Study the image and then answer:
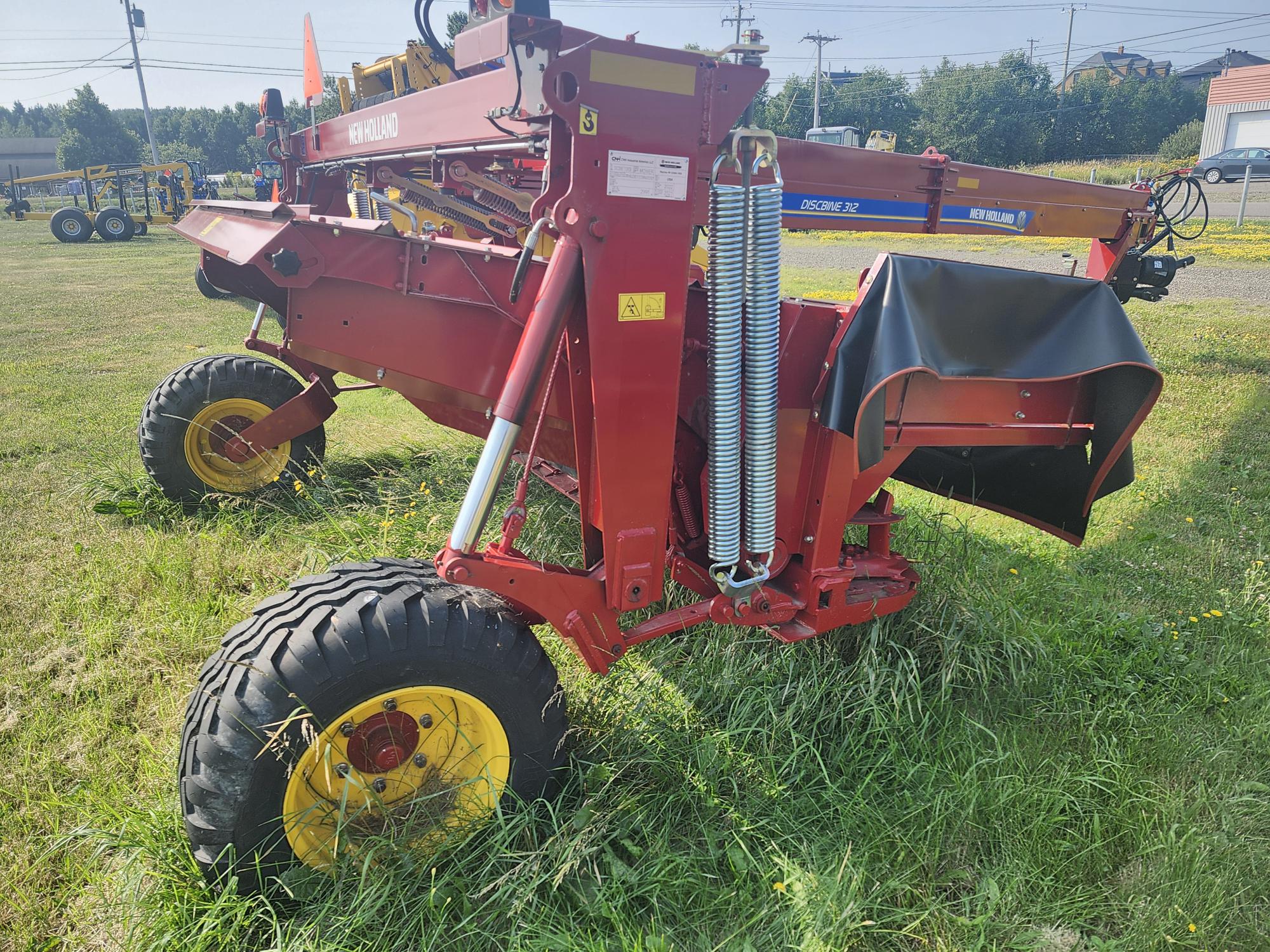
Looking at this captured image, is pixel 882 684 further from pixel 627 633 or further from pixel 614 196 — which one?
pixel 614 196

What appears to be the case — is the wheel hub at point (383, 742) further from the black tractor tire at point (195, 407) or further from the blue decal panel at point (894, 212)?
the black tractor tire at point (195, 407)

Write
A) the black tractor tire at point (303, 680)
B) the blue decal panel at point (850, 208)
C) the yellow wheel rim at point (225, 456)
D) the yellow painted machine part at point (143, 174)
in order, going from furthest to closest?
the yellow painted machine part at point (143, 174), the yellow wheel rim at point (225, 456), the blue decal panel at point (850, 208), the black tractor tire at point (303, 680)

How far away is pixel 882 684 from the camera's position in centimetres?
301

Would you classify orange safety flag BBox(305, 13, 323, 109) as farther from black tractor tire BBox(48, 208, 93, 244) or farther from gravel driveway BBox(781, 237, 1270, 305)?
black tractor tire BBox(48, 208, 93, 244)

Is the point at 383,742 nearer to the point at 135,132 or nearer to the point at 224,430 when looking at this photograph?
the point at 224,430

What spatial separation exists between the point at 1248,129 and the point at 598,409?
59.6 meters

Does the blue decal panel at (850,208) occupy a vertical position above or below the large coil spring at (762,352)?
above

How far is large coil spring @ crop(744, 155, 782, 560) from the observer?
2301 mm

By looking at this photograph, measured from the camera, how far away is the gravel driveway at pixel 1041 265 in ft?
41.2

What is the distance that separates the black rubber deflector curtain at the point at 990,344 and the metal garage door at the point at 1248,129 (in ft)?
182

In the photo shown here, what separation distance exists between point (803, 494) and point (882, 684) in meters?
0.82

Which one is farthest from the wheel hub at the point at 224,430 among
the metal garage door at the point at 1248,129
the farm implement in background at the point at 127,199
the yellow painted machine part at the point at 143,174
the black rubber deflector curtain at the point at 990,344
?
the metal garage door at the point at 1248,129

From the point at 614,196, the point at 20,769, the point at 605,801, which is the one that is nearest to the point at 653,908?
the point at 605,801

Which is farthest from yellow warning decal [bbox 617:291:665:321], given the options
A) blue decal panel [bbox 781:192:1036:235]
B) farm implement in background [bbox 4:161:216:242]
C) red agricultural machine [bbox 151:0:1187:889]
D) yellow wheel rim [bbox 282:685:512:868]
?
farm implement in background [bbox 4:161:216:242]
